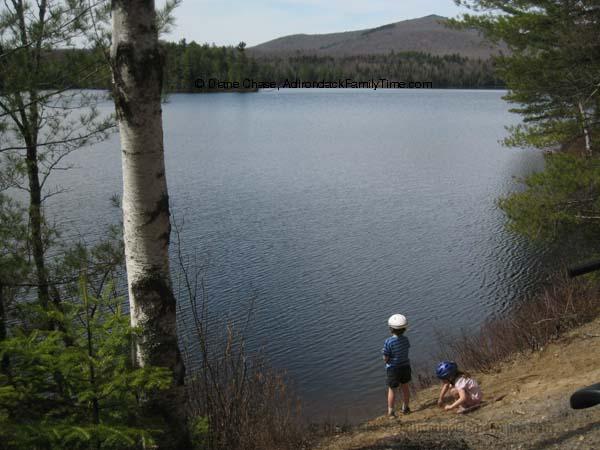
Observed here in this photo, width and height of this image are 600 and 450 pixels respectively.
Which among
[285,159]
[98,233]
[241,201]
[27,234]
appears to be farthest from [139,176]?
[285,159]

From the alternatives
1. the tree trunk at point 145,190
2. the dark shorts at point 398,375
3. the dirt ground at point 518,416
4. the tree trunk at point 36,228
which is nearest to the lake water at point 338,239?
the tree trunk at point 36,228

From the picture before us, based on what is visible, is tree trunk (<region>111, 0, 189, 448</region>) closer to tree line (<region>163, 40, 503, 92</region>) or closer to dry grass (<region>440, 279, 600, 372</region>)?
dry grass (<region>440, 279, 600, 372</region>)

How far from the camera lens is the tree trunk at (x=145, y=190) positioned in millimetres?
3512

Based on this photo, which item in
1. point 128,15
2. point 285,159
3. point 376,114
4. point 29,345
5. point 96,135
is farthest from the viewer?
point 376,114

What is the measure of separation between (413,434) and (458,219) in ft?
57.1

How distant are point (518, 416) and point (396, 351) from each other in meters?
1.77

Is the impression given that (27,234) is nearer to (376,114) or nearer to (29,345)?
(29,345)

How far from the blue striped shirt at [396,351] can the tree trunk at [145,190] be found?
3.82 m

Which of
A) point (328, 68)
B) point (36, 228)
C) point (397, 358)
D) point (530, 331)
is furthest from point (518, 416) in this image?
point (328, 68)

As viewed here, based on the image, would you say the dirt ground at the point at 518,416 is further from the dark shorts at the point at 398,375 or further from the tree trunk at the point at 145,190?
the tree trunk at the point at 145,190

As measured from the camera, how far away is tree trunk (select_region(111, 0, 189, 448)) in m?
3.51

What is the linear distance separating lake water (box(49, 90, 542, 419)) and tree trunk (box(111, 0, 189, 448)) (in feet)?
13.7

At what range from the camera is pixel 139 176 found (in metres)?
3.57

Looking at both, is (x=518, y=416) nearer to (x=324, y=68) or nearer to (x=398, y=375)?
(x=398, y=375)
